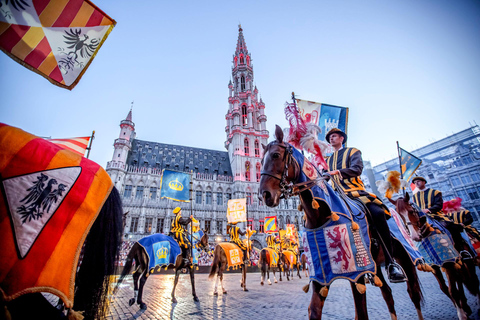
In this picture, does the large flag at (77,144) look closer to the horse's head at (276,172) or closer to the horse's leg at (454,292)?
the horse's head at (276,172)

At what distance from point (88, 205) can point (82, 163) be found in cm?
42

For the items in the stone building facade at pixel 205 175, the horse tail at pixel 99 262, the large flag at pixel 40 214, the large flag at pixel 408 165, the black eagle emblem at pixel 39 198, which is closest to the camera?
the large flag at pixel 40 214

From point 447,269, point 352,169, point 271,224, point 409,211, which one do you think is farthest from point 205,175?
point 352,169

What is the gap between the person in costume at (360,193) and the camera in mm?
2877

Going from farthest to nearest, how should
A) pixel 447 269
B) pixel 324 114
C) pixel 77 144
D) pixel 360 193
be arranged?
pixel 77 144
pixel 324 114
pixel 447 269
pixel 360 193

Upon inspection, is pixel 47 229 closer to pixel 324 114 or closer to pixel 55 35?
pixel 55 35

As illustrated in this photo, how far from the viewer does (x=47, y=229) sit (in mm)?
1562

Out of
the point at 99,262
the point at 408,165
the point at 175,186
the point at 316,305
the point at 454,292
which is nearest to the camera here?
the point at 99,262

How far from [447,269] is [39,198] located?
7338 mm

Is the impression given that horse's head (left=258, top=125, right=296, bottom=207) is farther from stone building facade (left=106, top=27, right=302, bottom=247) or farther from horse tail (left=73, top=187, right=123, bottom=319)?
stone building facade (left=106, top=27, right=302, bottom=247)

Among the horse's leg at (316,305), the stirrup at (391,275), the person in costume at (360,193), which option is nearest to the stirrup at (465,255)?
the person in costume at (360,193)

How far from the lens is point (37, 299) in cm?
150

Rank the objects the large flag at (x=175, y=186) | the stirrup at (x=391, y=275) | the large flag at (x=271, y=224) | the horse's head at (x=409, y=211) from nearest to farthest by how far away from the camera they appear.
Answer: the stirrup at (x=391, y=275)
the horse's head at (x=409, y=211)
the large flag at (x=175, y=186)
the large flag at (x=271, y=224)

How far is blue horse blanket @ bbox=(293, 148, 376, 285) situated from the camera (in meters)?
2.47
